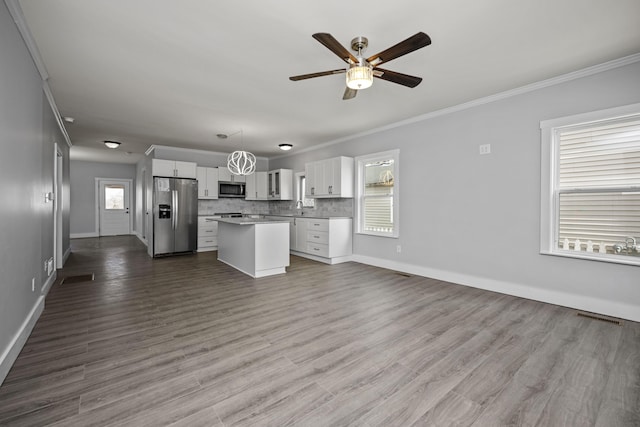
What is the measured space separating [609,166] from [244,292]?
4.38 m

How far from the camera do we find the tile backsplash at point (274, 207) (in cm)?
615

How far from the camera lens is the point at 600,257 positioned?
3000 mm

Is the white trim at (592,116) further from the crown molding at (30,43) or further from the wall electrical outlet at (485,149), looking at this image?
the crown molding at (30,43)

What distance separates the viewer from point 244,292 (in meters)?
3.72

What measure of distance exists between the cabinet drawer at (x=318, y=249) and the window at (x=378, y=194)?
2.55 ft

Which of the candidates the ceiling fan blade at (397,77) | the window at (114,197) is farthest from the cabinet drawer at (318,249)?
the window at (114,197)

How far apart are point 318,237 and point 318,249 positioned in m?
0.25

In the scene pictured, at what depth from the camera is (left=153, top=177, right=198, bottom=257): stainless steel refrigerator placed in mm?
6289

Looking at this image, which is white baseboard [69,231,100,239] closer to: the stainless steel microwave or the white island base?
the stainless steel microwave

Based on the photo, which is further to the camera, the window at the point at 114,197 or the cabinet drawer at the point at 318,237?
the window at the point at 114,197

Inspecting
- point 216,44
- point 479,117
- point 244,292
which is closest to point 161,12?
point 216,44

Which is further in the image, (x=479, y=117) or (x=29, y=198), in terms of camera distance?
(x=479, y=117)

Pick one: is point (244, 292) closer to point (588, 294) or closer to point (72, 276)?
point (72, 276)

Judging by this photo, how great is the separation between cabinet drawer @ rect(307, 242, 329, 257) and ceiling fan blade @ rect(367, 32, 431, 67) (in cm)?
382
